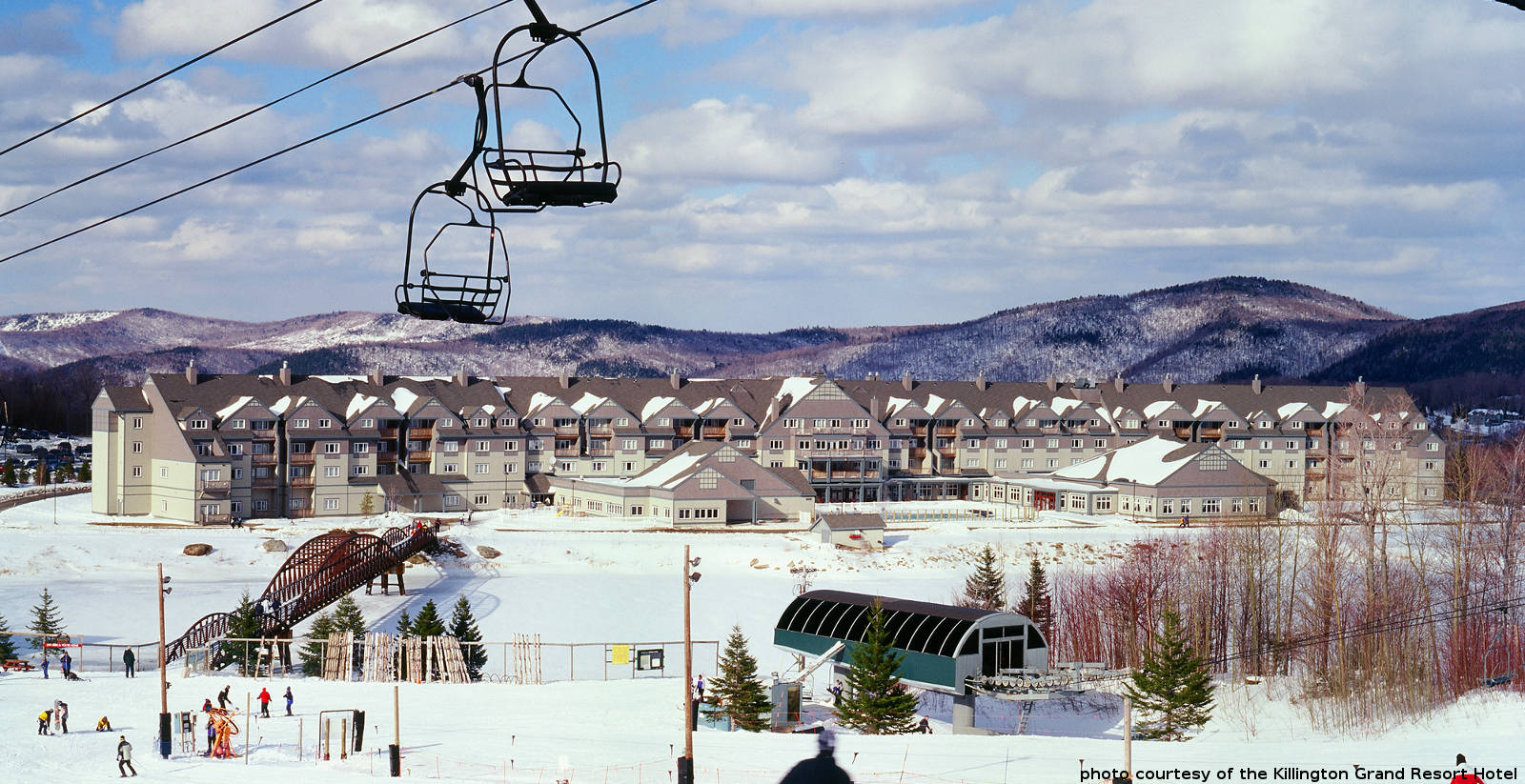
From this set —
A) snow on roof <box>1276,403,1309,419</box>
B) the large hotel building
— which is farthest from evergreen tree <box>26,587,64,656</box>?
snow on roof <box>1276,403,1309,419</box>

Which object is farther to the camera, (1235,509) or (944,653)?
(1235,509)

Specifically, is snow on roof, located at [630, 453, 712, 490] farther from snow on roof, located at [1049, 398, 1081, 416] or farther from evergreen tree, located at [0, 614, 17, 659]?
evergreen tree, located at [0, 614, 17, 659]

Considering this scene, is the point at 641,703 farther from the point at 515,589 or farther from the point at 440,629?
the point at 515,589

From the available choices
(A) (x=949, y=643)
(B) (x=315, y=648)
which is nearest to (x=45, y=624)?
(B) (x=315, y=648)

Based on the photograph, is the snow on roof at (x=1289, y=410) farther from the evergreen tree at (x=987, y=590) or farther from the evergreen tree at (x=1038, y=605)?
the evergreen tree at (x=1038, y=605)

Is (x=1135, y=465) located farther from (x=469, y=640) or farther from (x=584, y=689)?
(x=584, y=689)

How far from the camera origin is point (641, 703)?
3891 cm

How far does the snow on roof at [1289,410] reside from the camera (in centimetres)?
10100

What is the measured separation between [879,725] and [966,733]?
10.2ft

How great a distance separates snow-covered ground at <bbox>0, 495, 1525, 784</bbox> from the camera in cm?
3164

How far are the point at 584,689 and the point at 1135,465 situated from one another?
55697mm

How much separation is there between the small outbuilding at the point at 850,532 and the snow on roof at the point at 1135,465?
21.8 meters

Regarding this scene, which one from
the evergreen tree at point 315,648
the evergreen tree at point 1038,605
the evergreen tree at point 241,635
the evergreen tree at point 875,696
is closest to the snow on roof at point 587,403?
the evergreen tree at point 315,648

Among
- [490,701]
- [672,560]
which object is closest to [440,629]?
[490,701]
